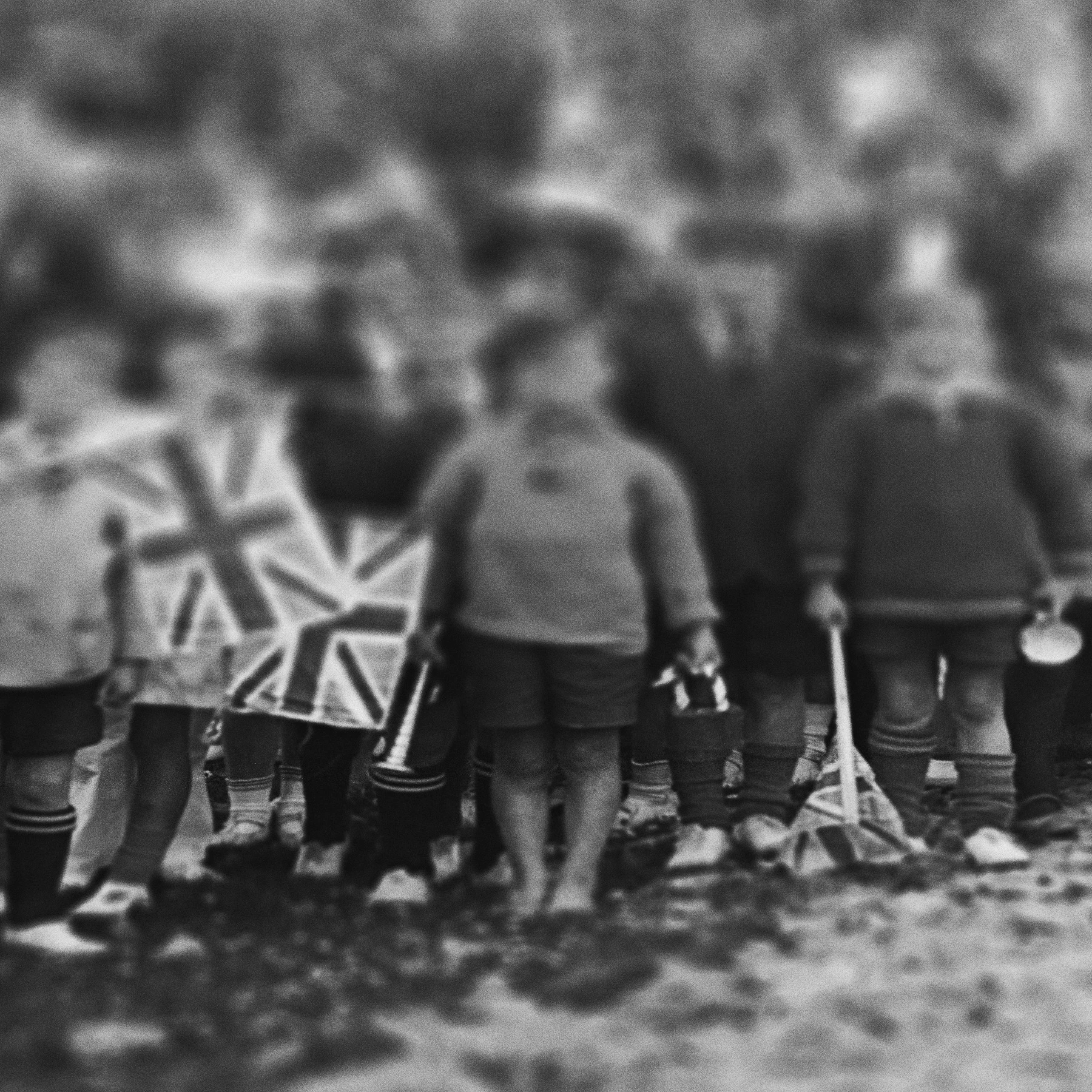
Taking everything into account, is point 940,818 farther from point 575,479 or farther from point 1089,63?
point 1089,63

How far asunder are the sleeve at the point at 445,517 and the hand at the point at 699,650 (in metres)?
0.53

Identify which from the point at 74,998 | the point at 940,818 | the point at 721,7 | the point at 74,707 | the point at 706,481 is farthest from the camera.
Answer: the point at 940,818

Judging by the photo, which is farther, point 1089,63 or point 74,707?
point 1089,63

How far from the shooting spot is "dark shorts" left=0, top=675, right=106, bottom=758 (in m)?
3.45

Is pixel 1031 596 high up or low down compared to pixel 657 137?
down

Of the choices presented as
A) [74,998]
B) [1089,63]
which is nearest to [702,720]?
[74,998]

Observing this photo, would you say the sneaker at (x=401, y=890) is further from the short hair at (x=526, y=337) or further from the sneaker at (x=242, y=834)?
the short hair at (x=526, y=337)

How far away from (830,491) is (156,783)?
166 cm

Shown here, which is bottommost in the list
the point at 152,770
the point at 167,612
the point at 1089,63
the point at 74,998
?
the point at 74,998

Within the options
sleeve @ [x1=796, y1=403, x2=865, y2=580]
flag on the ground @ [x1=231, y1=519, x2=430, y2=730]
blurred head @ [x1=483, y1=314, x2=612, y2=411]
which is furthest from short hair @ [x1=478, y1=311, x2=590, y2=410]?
sleeve @ [x1=796, y1=403, x2=865, y2=580]

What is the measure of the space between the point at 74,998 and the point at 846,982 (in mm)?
1424

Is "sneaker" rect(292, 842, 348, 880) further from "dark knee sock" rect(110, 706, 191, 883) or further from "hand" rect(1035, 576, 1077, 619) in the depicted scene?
"hand" rect(1035, 576, 1077, 619)

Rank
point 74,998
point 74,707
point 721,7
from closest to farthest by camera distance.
→ 1. point 74,998
2. point 74,707
3. point 721,7

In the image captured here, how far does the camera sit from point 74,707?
11.4 feet
